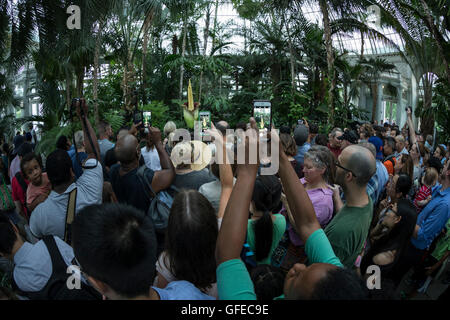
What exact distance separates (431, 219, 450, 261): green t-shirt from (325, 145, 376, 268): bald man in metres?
1.53

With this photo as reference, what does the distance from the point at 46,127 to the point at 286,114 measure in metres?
8.02

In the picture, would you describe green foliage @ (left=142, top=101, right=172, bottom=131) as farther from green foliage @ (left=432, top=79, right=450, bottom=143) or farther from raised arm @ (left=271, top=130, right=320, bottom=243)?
raised arm @ (left=271, top=130, right=320, bottom=243)

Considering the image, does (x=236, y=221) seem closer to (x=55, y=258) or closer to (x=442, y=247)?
(x=55, y=258)

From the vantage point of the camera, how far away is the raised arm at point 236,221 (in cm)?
120

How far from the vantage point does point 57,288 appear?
1.85 meters

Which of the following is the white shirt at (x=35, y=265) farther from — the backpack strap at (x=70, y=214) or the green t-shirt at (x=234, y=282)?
the green t-shirt at (x=234, y=282)

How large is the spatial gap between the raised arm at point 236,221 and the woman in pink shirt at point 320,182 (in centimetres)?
175

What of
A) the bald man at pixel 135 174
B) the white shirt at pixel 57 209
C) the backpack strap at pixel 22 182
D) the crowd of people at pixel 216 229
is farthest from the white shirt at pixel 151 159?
the white shirt at pixel 57 209

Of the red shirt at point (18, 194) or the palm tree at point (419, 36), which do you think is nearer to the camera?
the red shirt at point (18, 194)

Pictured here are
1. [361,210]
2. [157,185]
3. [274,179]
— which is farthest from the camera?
[157,185]

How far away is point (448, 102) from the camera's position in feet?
30.1
